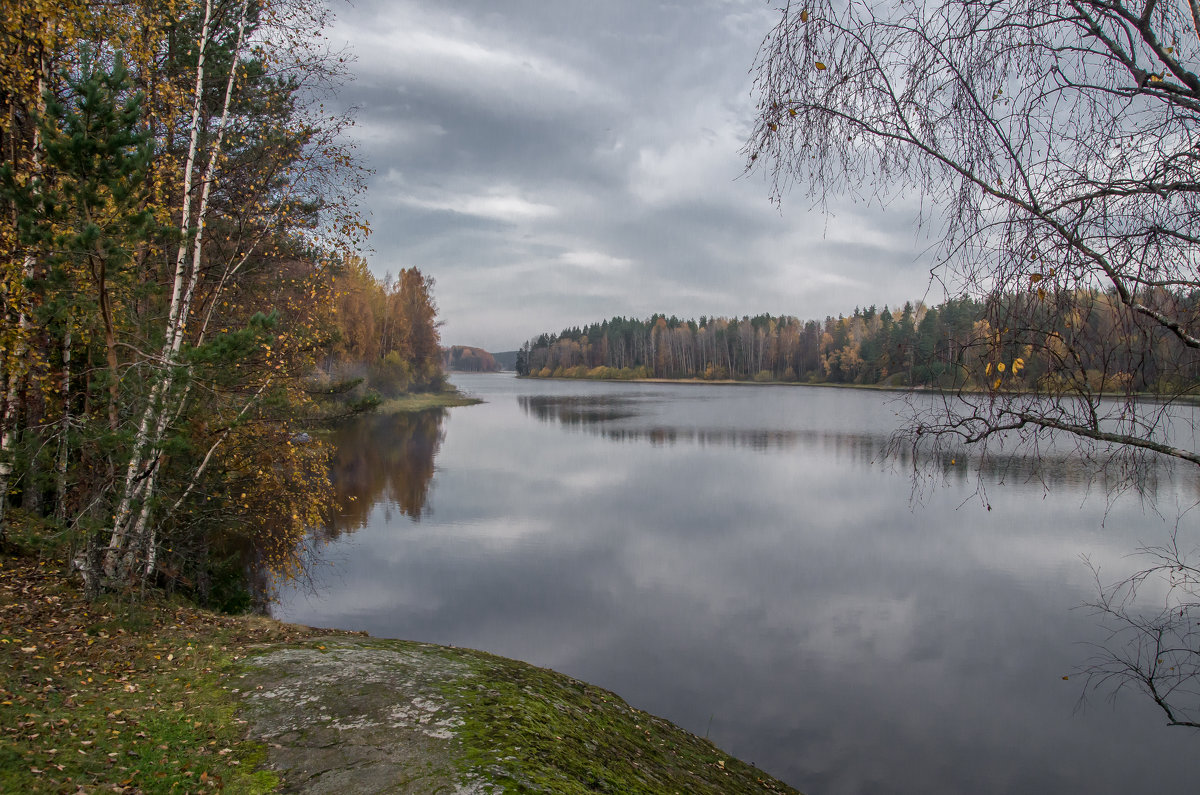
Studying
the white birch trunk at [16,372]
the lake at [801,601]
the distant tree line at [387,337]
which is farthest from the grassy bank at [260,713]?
the distant tree line at [387,337]

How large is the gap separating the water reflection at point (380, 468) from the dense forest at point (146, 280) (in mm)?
2408

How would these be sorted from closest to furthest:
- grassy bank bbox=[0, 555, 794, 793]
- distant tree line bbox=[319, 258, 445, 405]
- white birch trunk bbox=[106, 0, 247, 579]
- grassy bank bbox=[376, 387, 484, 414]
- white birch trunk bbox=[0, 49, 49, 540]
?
grassy bank bbox=[0, 555, 794, 793] < white birch trunk bbox=[106, 0, 247, 579] < white birch trunk bbox=[0, 49, 49, 540] < distant tree line bbox=[319, 258, 445, 405] < grassy bank bbox=[376, 387, 484, 414]

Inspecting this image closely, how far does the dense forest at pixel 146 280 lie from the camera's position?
17.7 ft

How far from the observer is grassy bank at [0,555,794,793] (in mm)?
3877

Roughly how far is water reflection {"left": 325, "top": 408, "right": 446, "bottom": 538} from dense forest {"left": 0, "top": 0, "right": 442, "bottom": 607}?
7.90 feet

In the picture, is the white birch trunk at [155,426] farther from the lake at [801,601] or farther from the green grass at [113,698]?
the lake at [801,601]

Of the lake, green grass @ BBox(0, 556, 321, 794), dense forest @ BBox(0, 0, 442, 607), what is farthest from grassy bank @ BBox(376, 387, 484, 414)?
green grass @ BBox(0, 556, 321, 794)

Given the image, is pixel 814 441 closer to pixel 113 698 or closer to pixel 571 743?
pixel 571 743

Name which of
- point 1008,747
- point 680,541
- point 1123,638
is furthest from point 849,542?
point 1008,747

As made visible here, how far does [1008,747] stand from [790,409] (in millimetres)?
47100

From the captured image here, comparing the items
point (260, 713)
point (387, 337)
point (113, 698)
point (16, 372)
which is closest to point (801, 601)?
point (260, 713)

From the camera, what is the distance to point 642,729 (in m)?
6.46

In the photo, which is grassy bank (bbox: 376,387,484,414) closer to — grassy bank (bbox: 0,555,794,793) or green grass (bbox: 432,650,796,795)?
grassy bank (bbox: 0,555,794,793)

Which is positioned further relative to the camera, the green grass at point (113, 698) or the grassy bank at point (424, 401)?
the grassy bank at point (424, 401)
